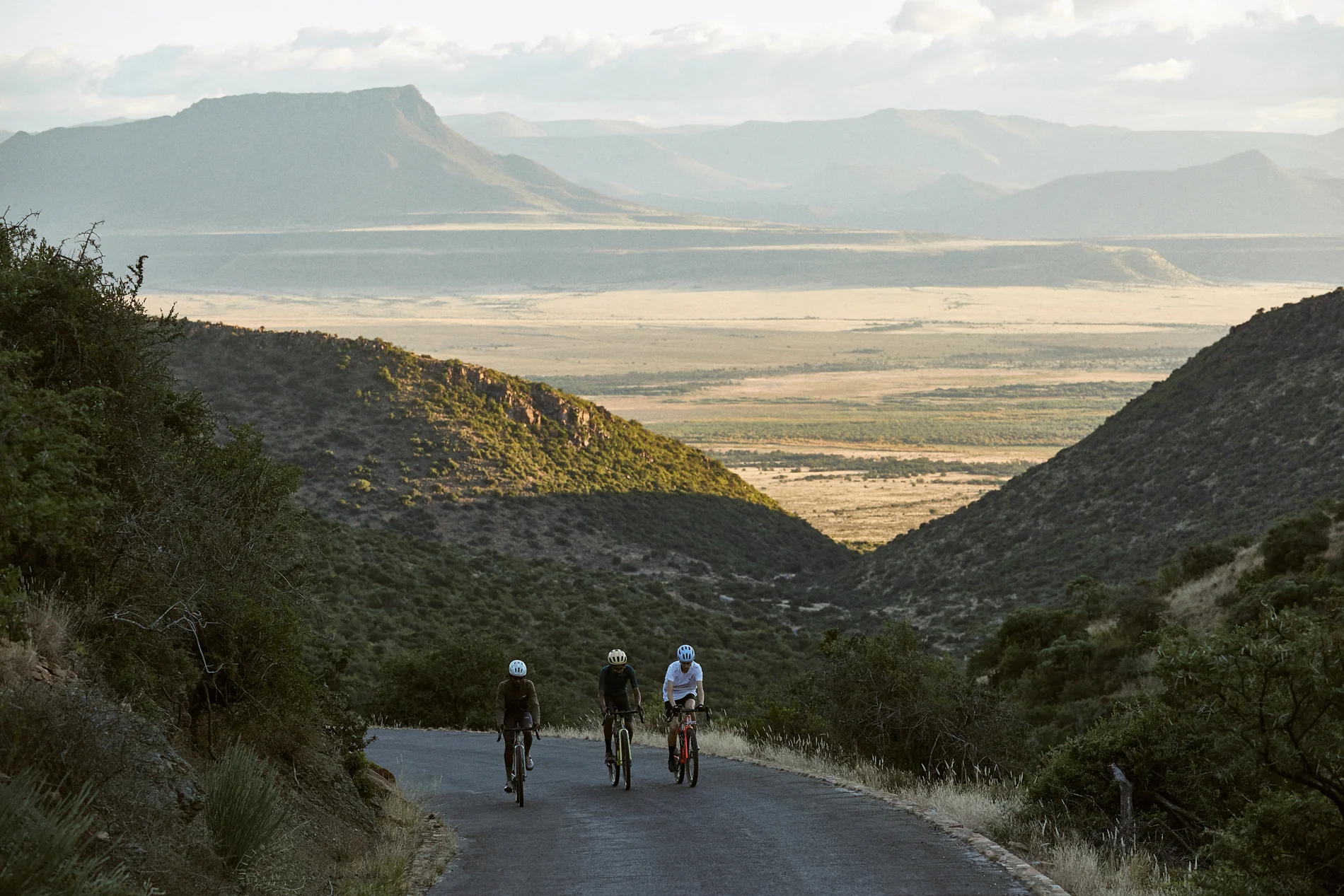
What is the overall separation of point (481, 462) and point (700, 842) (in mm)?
50221

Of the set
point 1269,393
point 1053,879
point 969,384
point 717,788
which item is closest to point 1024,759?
point 717,788

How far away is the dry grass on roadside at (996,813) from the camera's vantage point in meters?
9.38

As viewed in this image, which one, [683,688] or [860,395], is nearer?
[683,688]

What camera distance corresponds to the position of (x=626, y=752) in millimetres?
15297

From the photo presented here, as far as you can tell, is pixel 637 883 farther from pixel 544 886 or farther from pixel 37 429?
pixel 37 429

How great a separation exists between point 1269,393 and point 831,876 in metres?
48.0

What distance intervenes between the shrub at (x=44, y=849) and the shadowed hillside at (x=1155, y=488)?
37556mm

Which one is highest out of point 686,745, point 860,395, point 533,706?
point 533,706

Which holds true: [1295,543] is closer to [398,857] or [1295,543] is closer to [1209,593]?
[1209,593]

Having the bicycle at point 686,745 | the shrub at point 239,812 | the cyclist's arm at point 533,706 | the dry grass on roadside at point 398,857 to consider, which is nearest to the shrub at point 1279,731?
the dry grass on roadside at point 398,857

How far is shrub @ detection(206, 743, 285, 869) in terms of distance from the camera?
335 inches

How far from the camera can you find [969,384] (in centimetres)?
15300

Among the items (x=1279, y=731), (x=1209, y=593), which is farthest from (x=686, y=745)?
(x=1209, y=593)

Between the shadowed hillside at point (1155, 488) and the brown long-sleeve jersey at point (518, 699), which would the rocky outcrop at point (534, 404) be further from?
the brown long-sleeve jersey at point (518, 699)
